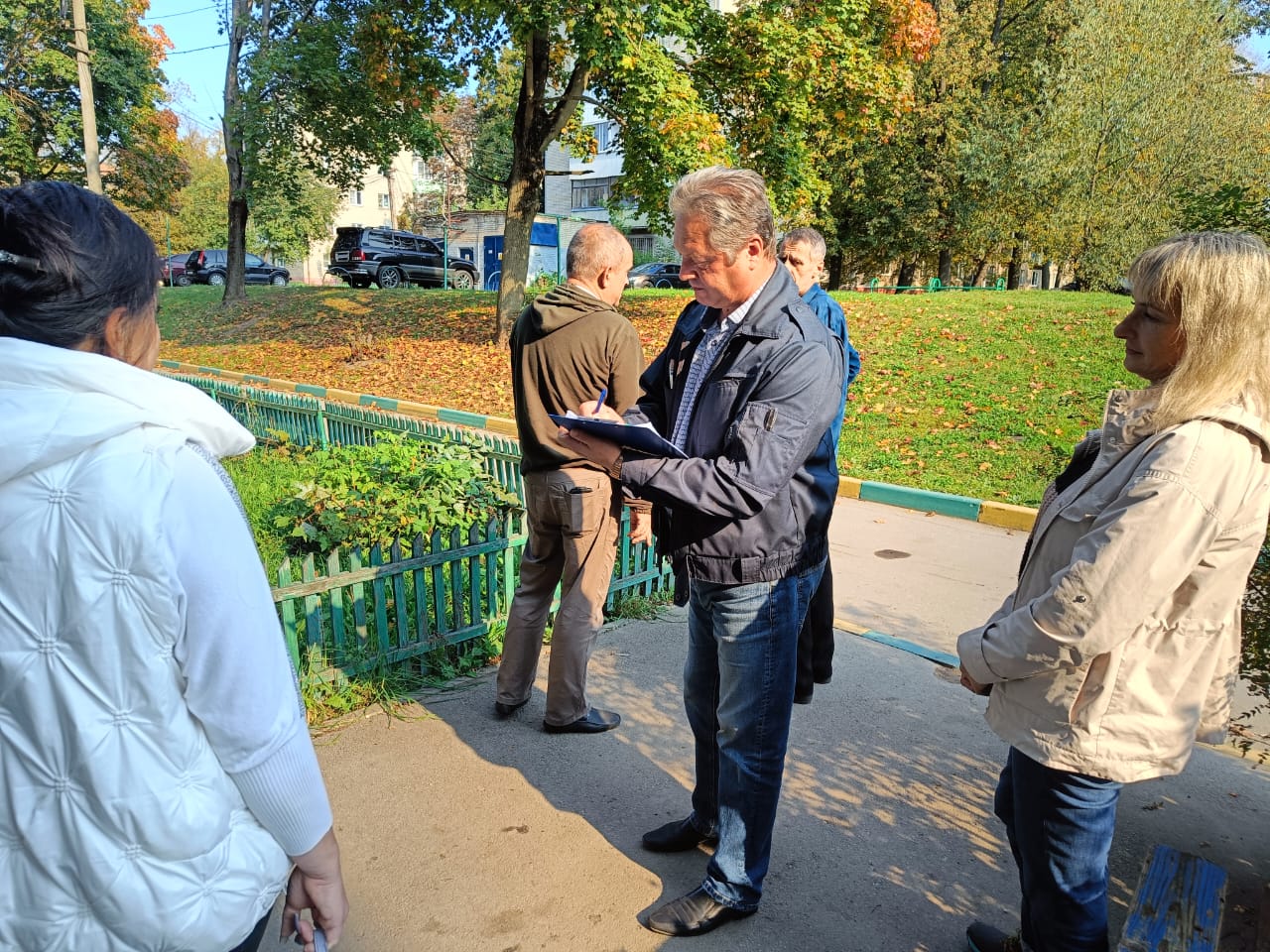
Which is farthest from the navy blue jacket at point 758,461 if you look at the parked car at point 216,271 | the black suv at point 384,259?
the parked car at point 216,271

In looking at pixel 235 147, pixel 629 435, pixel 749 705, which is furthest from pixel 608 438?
pixel 235 147

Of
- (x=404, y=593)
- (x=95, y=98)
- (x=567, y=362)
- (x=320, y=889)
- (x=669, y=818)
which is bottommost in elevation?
(x=669, y=818)

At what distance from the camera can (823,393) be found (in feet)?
7.18

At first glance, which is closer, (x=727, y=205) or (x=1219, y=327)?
(x=1219, y=327)

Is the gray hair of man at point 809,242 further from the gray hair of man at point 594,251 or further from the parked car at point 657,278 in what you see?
the parked car at point 657,278

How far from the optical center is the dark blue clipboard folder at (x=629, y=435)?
2.15 m

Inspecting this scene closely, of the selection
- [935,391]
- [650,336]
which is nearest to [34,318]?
[935,391]

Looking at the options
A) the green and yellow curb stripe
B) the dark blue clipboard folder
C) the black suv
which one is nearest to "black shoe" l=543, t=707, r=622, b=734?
the dark blue clipboard folder

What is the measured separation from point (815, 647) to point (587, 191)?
47.6 meters

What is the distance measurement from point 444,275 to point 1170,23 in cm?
2215

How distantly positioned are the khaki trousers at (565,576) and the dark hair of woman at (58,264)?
2255 millimetres

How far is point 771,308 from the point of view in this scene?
7.44 ft

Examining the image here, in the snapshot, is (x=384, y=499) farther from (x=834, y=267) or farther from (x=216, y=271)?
(x=216, y=271)

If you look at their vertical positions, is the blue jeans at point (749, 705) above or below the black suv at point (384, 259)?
below
